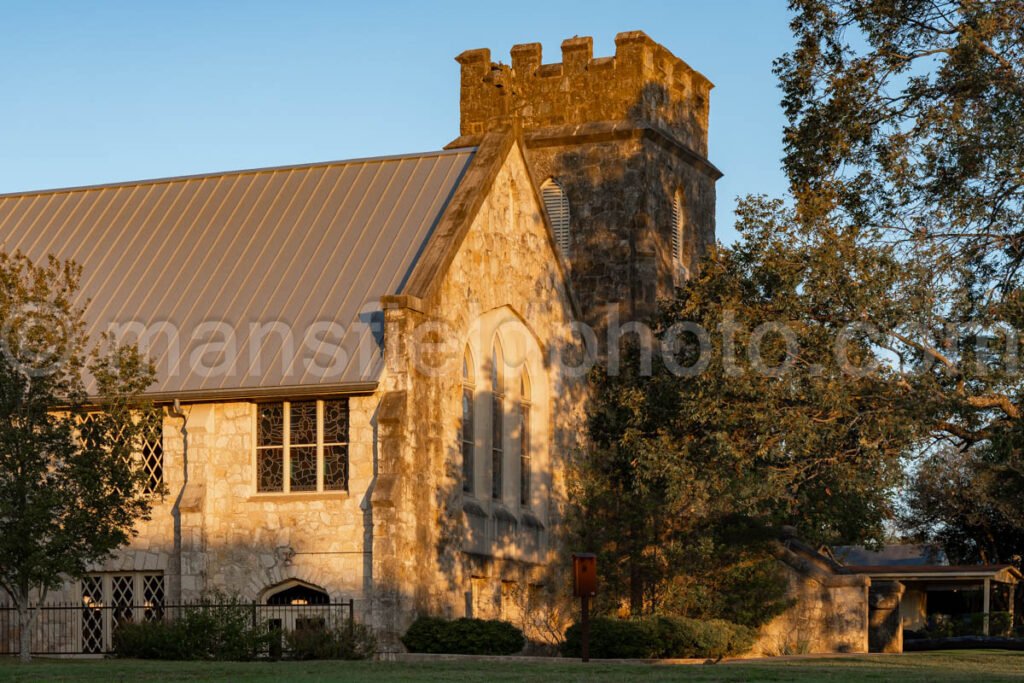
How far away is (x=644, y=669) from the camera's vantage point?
75.3ft

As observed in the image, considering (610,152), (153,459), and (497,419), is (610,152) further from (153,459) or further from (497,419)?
(153,459)

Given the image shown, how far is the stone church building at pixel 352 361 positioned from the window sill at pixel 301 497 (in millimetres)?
42

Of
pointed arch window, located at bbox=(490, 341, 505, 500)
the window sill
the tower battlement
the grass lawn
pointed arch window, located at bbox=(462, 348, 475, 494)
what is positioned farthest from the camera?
the tower battlement

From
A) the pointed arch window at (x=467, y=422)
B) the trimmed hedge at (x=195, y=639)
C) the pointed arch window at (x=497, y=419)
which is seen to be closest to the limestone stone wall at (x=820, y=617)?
the pointed arch window at (x=497, y=419)

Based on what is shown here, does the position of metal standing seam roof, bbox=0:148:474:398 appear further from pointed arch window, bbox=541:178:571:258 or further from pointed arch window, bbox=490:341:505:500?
pointed arch window, bbox=541:178:571:258

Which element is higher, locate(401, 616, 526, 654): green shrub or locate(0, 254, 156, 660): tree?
locate(0, 254, 156, 660): tree

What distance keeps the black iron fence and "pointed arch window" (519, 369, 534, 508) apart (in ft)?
21.8

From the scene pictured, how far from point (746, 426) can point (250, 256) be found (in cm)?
1066

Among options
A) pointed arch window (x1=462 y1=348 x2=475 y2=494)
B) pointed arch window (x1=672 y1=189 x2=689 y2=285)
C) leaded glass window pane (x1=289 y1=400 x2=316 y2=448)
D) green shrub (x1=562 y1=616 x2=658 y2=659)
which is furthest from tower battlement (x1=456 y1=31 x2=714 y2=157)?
green shrub (x1=562 y1=616 x2=658 y2=659)

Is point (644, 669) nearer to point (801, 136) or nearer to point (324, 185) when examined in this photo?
point (801, 136)

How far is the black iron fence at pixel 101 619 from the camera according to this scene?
28.5 m

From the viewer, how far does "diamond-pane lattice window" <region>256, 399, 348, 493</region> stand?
96.0 ft

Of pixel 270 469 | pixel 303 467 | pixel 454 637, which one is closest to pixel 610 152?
pixel 303 467

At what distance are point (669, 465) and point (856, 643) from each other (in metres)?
7.37
